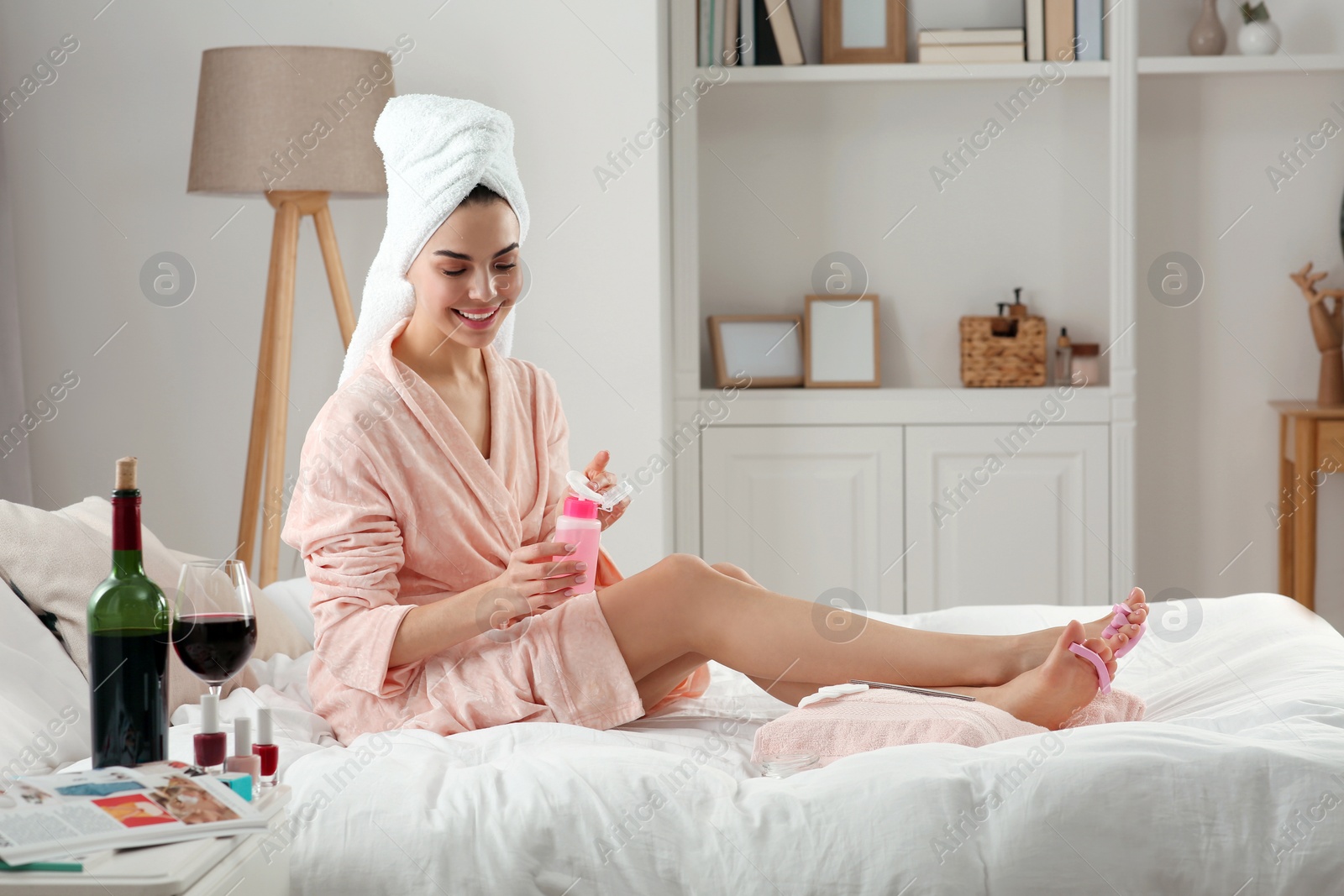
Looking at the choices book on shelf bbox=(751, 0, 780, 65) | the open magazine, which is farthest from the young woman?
book on shelf bbox=(751, 0, 780, 65)

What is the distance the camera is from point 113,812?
86 centimetres

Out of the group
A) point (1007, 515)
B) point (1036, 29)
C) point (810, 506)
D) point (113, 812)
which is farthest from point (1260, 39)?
point (113, 812)

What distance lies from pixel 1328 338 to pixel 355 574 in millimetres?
2600

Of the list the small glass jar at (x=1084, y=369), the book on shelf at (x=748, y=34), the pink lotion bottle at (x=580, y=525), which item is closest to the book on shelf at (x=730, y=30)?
the book on shelf at (x=748, y=34)

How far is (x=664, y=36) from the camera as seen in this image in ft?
9.71

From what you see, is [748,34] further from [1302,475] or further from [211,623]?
[211,623]

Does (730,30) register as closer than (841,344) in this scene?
Yes

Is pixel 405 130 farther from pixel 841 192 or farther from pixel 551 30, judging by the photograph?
pixel 841 192

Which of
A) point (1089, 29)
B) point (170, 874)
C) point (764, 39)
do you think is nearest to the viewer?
point (170, 874)

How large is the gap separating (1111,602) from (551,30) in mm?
1895

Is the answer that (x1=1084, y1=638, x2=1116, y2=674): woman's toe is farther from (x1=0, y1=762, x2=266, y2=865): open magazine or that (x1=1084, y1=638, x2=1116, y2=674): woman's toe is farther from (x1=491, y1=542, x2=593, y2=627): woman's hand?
(x1=0, y1=762, x2=266, y2=865): open magazine

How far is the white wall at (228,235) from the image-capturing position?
8.77ft

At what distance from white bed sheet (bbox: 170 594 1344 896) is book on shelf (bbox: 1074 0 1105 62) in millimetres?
2283

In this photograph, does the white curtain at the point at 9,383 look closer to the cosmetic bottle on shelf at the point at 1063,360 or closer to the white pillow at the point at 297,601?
the white pillow at the point at 297,601
